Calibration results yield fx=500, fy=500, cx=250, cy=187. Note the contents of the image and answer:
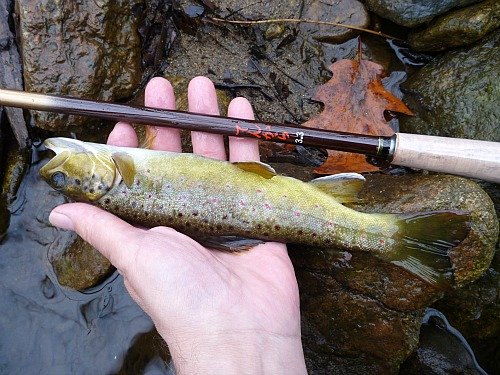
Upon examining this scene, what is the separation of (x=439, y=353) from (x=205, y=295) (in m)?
2.48

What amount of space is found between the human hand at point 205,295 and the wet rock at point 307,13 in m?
2.50

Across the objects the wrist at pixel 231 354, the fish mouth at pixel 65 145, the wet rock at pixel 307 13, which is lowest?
the wrist at pixel 231 354

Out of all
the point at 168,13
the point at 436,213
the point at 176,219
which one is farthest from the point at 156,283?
the point at 168,13

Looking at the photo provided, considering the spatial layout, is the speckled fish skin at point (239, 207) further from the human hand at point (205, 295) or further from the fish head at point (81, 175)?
the human hand at point (205, 295)

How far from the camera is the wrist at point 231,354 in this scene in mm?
2918

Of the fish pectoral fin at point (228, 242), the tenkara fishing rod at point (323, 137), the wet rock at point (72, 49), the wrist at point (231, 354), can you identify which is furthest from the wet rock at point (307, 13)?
the wrist at point (231, 354)

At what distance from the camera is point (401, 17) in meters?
4.56

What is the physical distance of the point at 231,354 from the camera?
9.67 feet

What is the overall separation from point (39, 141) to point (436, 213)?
3.71 metres

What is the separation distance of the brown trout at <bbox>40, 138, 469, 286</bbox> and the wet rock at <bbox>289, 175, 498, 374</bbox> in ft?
1.12

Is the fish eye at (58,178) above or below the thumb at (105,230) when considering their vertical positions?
above

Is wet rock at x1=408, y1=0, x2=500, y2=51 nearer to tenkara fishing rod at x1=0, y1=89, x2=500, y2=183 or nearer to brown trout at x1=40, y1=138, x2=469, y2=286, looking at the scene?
tenkara fishing rod at x1=0, y1=89, x2=500, y2=183

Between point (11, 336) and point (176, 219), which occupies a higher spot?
point (176, 219)

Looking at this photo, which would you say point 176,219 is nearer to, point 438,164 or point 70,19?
point 438,164
